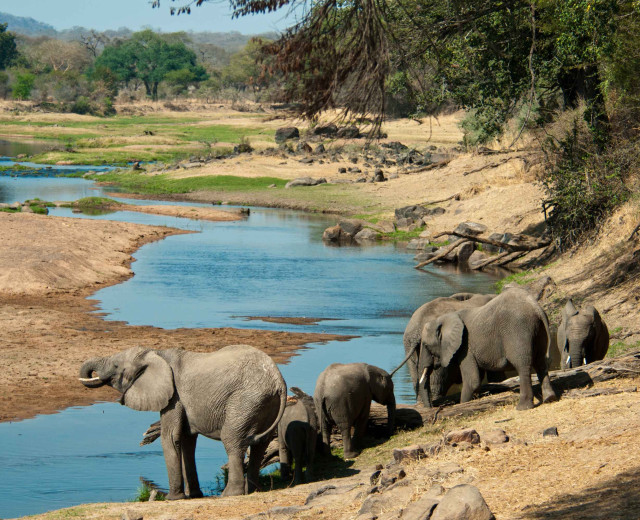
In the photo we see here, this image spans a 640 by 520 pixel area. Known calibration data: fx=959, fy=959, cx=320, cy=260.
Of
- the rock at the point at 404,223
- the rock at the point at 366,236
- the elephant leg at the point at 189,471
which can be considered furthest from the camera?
the rock at the point at 404,223

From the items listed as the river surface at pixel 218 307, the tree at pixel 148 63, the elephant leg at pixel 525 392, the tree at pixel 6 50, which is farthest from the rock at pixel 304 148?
the tree at pixel 6 50

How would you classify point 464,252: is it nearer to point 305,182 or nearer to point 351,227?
point 351,227

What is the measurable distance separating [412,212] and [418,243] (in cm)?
499

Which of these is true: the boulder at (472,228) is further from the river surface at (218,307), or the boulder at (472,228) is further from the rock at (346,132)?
the rock at (346,132)

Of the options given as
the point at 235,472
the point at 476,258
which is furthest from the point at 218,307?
the point at 235,472

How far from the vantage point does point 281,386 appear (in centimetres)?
1080

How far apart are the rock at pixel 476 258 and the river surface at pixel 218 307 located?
852 mm

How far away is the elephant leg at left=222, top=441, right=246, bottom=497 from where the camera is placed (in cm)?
1059

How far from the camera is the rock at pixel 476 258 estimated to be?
31.4 metres

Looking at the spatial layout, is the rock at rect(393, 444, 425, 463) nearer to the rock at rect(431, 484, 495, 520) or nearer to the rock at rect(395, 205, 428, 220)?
the rock at rect(431, 484, 495, 520)

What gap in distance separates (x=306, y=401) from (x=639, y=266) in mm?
11747

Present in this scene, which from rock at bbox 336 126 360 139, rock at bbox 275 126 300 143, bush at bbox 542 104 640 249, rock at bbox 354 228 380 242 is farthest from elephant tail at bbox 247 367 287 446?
rock at bbox 275 126 300 143

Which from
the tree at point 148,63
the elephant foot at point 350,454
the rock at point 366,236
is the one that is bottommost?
the rock at point 366,236

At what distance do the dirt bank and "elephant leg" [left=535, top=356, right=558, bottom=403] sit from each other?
822 centimetres
